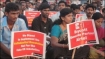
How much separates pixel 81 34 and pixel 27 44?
0.84 m

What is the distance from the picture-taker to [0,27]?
13.2 ft

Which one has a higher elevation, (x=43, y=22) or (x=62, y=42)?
(x=43, y=22)

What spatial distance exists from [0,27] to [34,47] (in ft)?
2.80

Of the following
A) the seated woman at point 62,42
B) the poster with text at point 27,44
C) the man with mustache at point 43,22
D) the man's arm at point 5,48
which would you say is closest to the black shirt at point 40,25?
the man with mustache at point 43,22

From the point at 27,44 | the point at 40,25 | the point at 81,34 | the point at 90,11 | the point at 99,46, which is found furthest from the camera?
the point at 90,11

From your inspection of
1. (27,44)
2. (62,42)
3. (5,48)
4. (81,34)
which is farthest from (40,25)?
(27,44)

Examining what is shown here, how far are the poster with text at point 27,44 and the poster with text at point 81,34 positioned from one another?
429 millimetres

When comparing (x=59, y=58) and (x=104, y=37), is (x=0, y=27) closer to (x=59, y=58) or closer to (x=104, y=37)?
(x=59, y=58)

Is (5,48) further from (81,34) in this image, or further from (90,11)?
(90,11)

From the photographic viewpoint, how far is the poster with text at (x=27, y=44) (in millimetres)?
3350

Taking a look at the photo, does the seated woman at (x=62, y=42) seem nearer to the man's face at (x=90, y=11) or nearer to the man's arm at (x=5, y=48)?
the man's arm at (x=5, y=48)

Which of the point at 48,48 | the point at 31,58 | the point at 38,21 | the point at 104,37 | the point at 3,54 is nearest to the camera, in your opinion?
the point at 31,58

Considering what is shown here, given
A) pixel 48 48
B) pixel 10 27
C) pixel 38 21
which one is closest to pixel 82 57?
pixel 48 48

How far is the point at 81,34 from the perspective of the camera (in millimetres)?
3748
